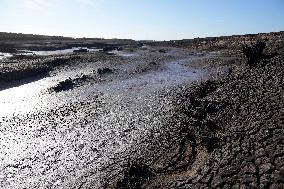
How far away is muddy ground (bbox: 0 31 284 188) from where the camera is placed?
42.4 feet

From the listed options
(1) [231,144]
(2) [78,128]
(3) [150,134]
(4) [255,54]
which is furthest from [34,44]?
(1) [231,144]

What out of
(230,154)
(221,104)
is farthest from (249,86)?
(230,154)

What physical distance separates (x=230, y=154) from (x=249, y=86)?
923 cm

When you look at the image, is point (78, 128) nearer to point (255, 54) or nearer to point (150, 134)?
point (150, 134)

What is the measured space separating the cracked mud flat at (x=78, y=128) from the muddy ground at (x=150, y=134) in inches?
2.0

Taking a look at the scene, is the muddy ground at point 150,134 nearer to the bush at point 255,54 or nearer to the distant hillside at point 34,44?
the bush at point 255,54

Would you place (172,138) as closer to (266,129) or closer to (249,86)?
(266,129)

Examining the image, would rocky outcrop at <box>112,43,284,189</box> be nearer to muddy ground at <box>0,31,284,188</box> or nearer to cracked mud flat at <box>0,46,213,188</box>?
muddy ground at <box>0,31,284,188</box>

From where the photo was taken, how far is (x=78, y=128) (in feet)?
66.8

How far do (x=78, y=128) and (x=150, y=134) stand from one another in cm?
442

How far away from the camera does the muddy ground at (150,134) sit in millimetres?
12930

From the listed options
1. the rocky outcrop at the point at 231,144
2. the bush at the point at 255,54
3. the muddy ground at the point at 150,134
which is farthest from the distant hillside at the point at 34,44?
the rocky outcrop at the point at 231,144

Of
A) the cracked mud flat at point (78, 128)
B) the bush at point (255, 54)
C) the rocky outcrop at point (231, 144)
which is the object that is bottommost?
the cracked mud flat at point (78, 128)

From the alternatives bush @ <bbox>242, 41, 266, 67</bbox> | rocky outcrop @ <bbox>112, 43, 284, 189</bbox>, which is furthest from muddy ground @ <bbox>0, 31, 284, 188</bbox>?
bush @ <bbox>242, 41, 266, 67</bbox>
